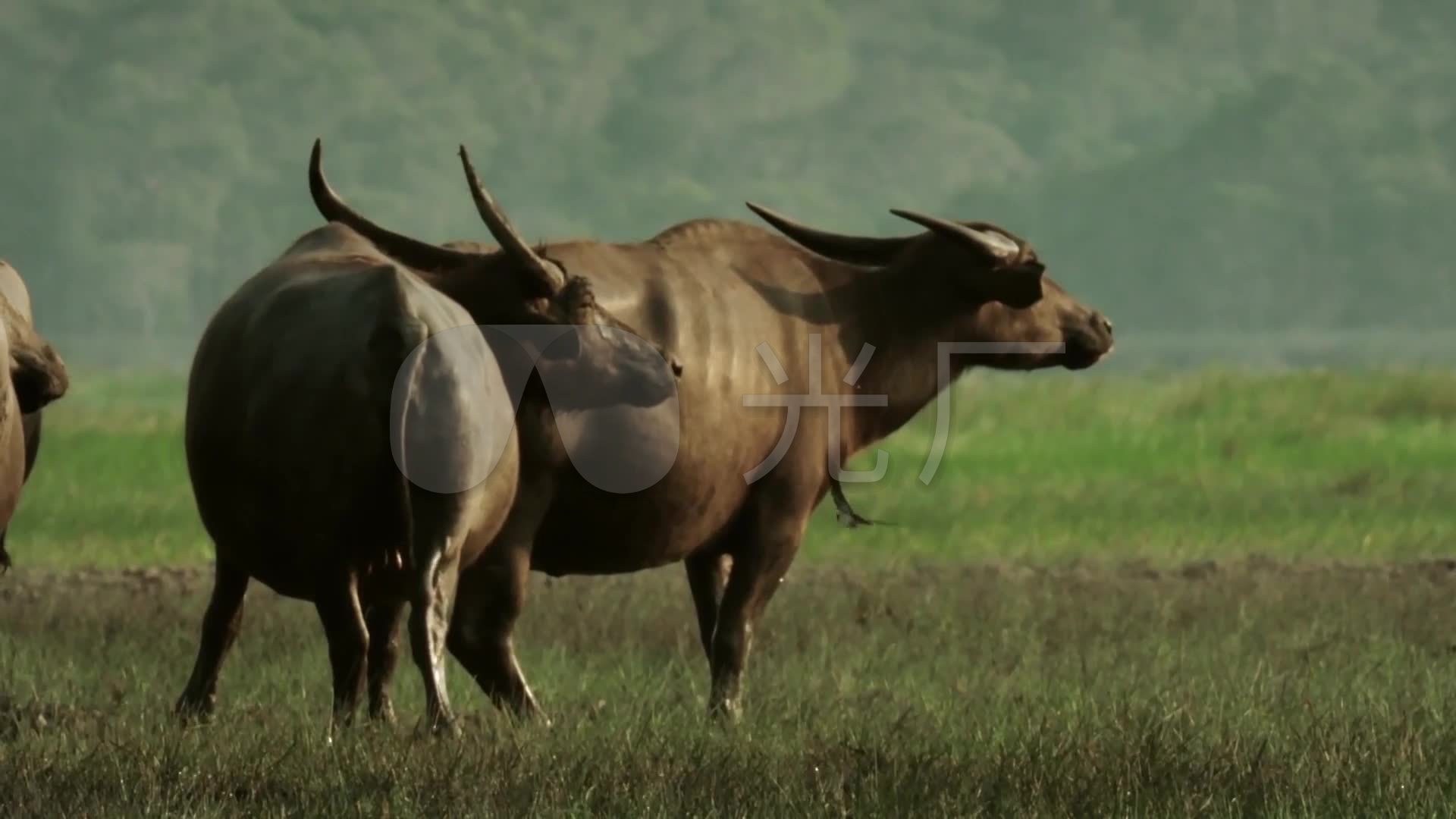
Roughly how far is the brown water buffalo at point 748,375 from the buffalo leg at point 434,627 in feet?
2.10

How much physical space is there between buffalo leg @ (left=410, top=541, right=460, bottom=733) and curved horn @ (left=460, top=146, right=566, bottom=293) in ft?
3.02

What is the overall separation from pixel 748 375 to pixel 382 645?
1557 mm

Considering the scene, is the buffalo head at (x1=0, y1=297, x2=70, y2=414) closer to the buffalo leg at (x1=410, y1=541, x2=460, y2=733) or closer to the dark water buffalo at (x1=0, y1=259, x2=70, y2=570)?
the dark water buffalo at (x1=0, y1=259, x2=70, y2=570)

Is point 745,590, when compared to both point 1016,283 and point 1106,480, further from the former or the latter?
point 1106,480

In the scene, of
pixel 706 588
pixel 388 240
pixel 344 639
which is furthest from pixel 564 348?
pixel 706 588

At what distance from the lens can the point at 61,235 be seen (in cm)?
10006

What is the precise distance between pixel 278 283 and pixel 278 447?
0.70 meters

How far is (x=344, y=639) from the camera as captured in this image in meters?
6.59

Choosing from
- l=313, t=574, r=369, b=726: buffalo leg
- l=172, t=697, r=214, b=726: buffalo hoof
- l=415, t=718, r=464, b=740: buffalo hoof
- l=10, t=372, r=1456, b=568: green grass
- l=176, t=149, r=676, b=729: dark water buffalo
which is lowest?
l=10, t=372, r=1456, b=568: green grass

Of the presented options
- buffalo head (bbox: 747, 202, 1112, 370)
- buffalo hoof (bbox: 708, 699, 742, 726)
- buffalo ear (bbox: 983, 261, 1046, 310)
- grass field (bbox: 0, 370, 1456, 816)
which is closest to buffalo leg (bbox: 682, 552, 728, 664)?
grass field (bbox: 0, 370, 1456, 816)

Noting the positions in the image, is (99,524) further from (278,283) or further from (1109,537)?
(278,283)

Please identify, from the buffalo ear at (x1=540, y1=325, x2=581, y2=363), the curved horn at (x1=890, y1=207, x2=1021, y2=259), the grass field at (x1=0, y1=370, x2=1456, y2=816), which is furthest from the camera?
the curved horn at (x1=890, y1=207, x2=1021, y2=259)

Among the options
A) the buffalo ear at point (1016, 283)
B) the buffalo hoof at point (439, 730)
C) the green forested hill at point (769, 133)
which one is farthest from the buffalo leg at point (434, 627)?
the green forested hill at point (769, 133)

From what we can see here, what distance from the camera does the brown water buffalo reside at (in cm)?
741
